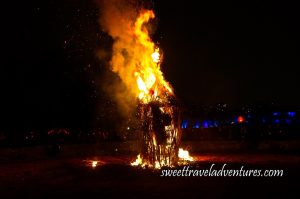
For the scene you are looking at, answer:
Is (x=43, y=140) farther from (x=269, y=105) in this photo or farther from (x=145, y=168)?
(x=269, y=105)

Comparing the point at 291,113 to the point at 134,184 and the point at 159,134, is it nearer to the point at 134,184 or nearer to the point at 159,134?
the point at 159,134

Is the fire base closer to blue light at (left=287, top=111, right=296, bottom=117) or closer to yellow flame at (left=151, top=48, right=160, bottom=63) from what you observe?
yellow flame at (left=151, top=48, right=160, bottom=63)

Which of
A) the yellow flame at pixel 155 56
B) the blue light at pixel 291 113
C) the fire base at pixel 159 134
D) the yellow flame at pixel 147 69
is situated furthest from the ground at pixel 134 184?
the blue light at pixel 291 113

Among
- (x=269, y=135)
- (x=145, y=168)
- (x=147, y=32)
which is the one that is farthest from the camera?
(x=269, y=135)

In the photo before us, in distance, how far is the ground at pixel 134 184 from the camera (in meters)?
8.47

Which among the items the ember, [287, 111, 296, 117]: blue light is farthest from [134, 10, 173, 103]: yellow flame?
[287, 111, 296, 117]: blue light

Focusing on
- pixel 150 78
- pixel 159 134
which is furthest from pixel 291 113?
pixel 159 134

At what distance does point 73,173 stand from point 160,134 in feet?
9.26

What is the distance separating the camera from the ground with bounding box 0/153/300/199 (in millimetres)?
8472

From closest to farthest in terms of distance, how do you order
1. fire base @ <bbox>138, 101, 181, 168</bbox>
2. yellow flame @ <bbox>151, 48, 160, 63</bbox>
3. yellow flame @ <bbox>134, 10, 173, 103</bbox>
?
fire base @ <bbox>138, 101, 181, 168</bbox> → yellow flame @ <bbox>134, 10, 173, 103</bbox> → yellow flame @ <bbox>151, 48, 160, 63</bbox>

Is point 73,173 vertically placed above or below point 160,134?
below

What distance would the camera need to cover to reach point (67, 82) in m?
24.5

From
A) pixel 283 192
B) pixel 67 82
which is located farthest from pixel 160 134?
pixel 67 82

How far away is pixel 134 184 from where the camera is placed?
9766mm
